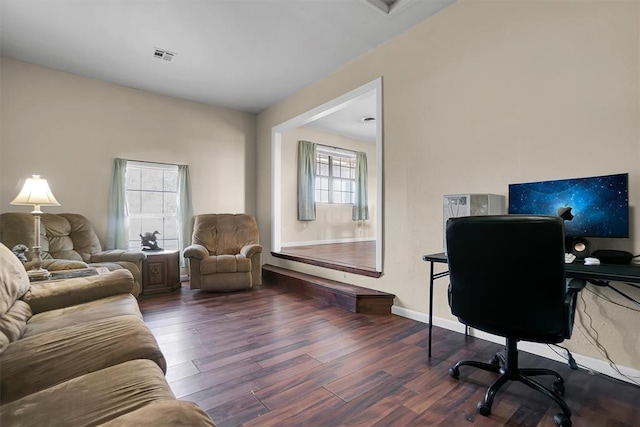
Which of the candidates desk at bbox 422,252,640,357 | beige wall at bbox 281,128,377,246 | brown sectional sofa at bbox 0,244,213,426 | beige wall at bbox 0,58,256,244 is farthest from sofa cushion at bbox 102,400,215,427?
beige wall at bbox 281,128,377,246

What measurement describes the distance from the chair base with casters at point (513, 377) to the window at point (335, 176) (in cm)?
523

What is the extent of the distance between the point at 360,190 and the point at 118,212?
5168 millimetres

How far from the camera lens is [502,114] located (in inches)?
92.4

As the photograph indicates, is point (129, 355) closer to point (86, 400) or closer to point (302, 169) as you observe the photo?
point (86, 400)

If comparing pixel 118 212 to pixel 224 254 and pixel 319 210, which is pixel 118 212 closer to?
pixel 224 254

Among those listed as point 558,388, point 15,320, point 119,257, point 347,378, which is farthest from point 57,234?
point 558,388

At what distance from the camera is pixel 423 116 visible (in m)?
2.87

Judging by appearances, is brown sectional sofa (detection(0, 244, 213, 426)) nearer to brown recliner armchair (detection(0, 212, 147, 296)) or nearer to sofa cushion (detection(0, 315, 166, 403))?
sofa cushion (detection(0, 315, 166, 403))

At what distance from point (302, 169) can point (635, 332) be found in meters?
5.34

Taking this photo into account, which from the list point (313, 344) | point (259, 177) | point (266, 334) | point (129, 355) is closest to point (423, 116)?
point (313, 344)

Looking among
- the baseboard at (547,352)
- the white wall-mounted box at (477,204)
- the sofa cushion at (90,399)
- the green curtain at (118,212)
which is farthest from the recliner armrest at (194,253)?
the white wall-mounted box at (477,204)

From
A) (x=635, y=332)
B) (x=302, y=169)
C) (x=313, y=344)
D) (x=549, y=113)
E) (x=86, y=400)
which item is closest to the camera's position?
(x=86, y=400)

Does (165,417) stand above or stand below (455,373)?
above

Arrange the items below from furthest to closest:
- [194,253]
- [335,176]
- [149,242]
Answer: [335,176]
[149,242]
[194,253]
